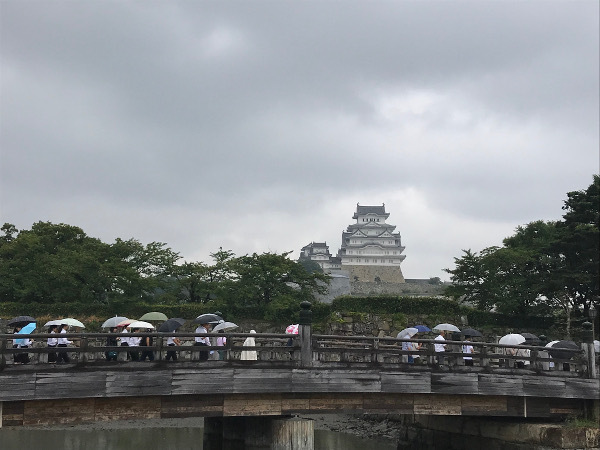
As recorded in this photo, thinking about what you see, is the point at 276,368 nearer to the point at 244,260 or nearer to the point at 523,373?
the point at 523,373

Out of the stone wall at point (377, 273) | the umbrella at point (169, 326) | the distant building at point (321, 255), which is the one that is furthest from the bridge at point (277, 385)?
the distant building at point (321, 255)

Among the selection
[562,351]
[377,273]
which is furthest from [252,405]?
[377,273]

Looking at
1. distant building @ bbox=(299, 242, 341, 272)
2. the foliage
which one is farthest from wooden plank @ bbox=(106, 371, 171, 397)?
distant building @ bbox=(299, 242, 341, 272)

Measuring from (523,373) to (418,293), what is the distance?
2627 inches

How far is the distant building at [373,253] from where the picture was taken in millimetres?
106125

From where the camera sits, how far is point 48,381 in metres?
12.3

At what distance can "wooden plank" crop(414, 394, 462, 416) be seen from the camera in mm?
16047

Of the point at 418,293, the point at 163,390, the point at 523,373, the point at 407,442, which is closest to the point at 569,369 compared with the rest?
the point at 523,373

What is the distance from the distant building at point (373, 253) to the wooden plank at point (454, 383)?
8772 cm

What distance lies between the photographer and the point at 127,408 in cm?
1324

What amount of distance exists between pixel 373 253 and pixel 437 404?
9292 cm

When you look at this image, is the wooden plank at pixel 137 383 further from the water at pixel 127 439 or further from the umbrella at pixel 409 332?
the water at pixel 127 439

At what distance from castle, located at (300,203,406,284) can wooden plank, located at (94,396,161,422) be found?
89.7m

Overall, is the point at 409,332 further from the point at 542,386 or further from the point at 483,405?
the point at 542,386
